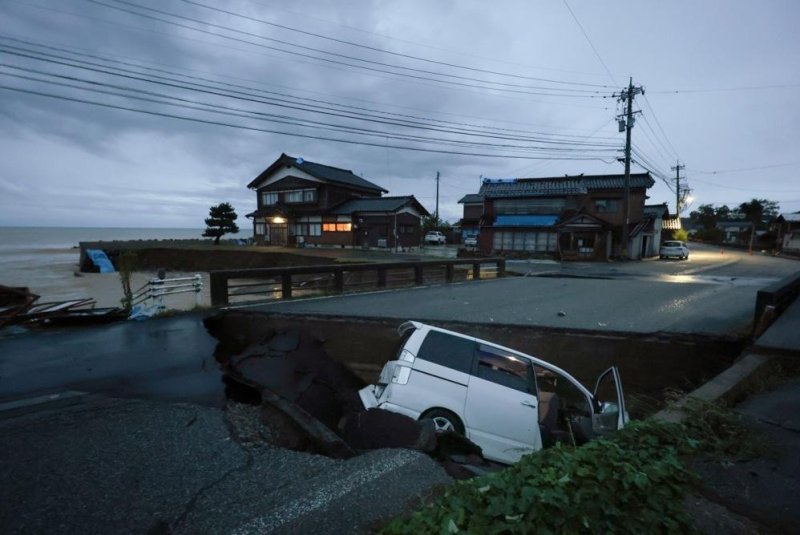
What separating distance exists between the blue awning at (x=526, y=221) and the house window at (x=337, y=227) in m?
14.8

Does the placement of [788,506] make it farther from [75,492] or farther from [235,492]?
[75,492]

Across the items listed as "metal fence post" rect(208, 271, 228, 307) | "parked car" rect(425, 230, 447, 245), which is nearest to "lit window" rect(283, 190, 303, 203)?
"parked car" rect(425, 230, 447, 245)

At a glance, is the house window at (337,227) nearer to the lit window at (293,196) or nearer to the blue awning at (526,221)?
the lit window at (293,196)

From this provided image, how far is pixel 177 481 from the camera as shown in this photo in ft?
10.5

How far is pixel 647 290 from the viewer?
13922mm

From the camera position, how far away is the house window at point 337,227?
37781 millimetres

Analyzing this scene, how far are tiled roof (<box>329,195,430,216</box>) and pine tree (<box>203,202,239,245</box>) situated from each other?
14.4m

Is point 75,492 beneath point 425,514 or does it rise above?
beneath

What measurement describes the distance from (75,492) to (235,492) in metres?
1.25

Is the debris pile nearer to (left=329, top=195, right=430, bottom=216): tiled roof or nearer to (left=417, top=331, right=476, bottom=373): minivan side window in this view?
(left=417, top=331, right=476, bottom=373): minivan side window

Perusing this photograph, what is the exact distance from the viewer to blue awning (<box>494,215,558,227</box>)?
35.6 meters

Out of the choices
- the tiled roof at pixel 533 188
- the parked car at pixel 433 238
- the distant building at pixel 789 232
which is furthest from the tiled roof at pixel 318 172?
the distant building at pixel 789 232

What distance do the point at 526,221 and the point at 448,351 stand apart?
33.7m

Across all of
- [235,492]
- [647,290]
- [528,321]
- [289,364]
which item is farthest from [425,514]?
[647,290]
